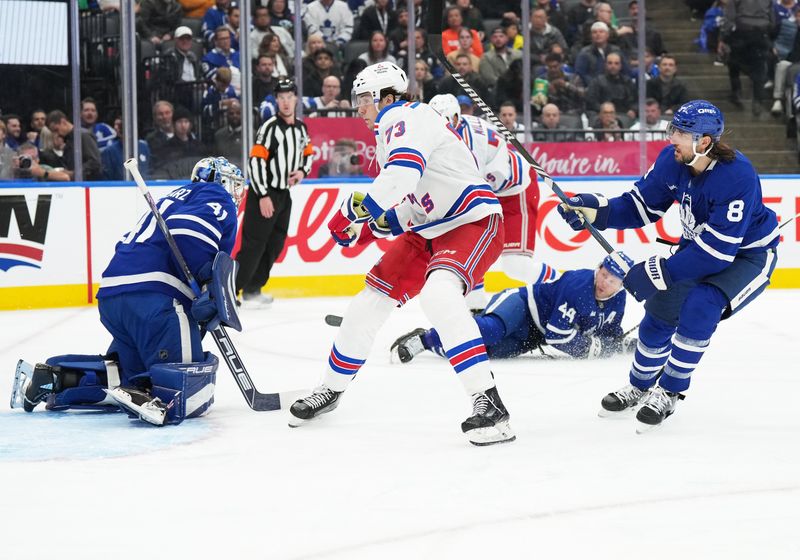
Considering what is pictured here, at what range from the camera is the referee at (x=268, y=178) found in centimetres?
638

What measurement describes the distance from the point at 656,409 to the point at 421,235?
0.85 meters

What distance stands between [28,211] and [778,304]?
13.7 feet

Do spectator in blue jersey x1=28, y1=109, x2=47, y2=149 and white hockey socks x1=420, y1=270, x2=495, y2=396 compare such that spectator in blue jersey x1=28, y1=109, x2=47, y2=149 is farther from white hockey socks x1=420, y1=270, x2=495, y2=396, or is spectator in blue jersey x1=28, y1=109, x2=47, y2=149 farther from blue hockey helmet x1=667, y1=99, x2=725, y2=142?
blue hockey helmet x1=667, y1=99, x2=725, y2=142

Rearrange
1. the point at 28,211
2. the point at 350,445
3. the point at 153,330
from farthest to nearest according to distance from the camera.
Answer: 1. the point at 28,211
2. the point at 153,330
3. the point at 350,445

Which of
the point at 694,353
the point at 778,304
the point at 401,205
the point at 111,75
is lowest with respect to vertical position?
the point at 778,304

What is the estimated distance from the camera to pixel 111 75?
6977mm

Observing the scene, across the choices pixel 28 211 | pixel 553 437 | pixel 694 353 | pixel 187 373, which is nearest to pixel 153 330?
pixel 187 373

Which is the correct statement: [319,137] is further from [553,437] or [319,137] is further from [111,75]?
[553,437]

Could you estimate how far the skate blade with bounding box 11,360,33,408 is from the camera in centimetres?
363

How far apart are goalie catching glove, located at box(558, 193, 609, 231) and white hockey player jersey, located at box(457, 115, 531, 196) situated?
142cm

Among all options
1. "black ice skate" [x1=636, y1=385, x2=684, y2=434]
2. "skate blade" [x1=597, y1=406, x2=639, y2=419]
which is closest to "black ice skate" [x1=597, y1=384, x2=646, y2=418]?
"skate blade" [x1=597, y1=406, x2=639, y2=419]

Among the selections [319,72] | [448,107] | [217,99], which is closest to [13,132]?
[217,99]

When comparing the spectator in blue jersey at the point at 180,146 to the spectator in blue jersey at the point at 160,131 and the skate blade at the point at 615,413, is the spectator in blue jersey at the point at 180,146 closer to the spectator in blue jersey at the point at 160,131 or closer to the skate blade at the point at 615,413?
the spectator in blue jersey at the point at 160,131

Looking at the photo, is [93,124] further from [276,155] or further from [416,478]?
[416,478]
